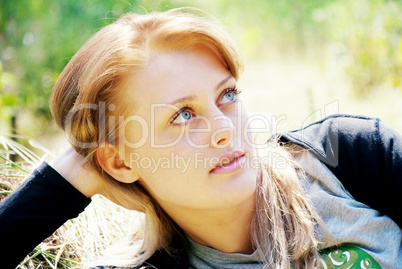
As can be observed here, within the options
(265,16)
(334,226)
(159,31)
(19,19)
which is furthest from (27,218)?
(265,16)

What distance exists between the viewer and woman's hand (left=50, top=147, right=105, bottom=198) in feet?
6.38

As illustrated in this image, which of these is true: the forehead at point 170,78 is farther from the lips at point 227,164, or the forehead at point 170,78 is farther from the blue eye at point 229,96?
the lips at point 227,164

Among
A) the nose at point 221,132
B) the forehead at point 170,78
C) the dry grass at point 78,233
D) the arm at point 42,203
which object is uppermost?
the forehead at point 170,78

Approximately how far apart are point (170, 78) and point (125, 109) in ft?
0.69

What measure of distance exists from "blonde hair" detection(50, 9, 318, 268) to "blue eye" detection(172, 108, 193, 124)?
0.71 ft

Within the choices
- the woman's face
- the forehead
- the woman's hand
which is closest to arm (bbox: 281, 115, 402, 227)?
the woman's face

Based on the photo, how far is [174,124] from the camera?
1.73 meters

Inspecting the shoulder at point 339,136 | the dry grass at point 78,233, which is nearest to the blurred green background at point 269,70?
the dry grass at point 78,233

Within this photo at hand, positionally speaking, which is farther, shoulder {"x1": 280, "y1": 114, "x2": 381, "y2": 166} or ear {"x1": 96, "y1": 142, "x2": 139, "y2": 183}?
ear {"x1": 96, "y1": 142, "x2": 139, "y2": 183}

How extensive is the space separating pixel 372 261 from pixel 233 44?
0.93 metres

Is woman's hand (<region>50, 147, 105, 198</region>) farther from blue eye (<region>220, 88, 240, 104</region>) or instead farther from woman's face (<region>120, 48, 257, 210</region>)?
blue eye (<region>220, 88, 240, 104</region>)

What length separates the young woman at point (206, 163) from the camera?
172 centimetres

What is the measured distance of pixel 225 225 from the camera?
1.89 m

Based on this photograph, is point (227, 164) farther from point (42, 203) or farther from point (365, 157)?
point (42, 203)
